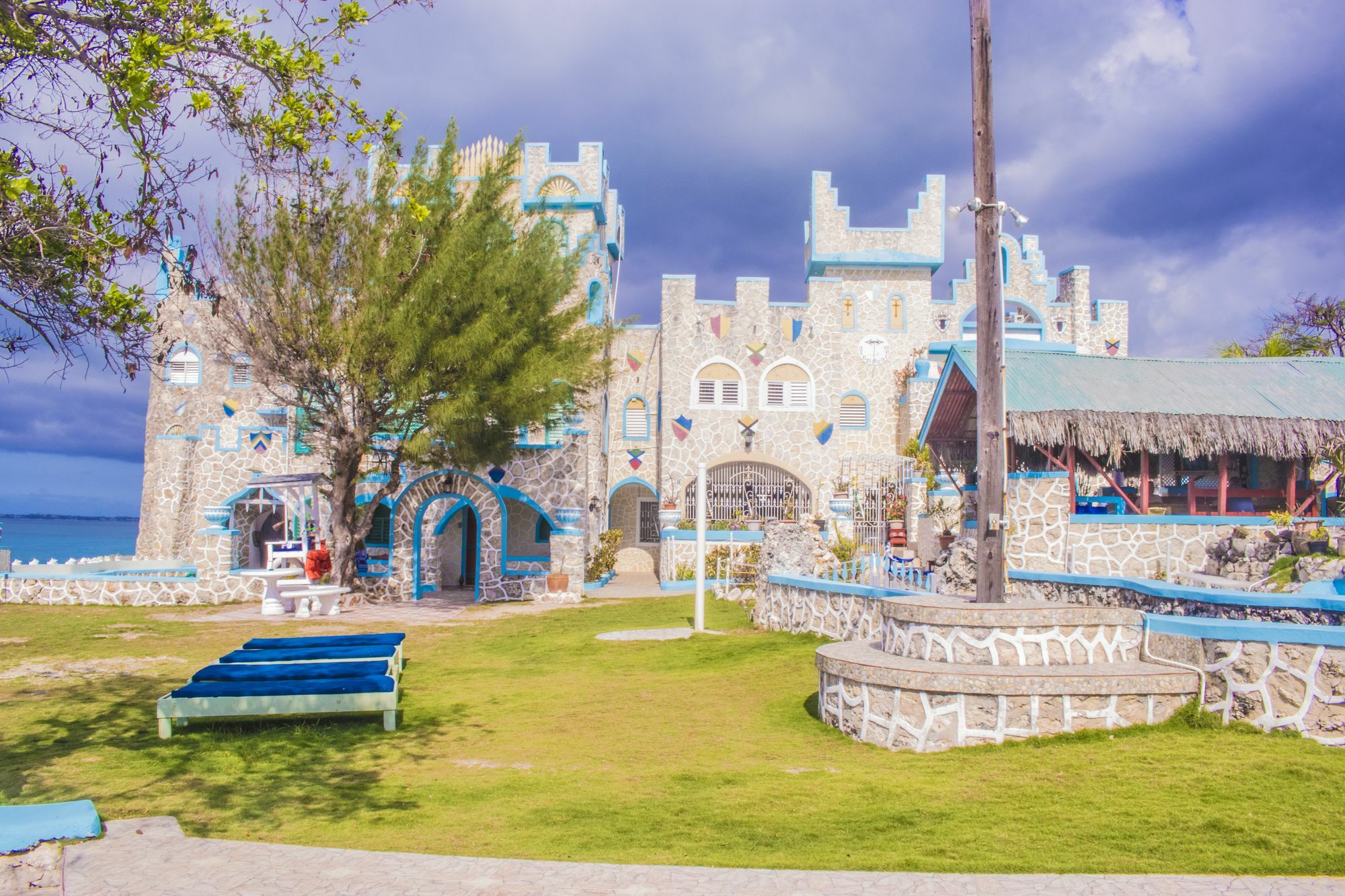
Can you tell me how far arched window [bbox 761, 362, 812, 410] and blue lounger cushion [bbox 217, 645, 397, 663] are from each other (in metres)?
16.9

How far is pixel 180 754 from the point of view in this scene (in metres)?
6.45

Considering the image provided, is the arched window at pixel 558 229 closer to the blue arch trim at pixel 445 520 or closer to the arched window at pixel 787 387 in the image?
the blue arch trim at pixel 445 520

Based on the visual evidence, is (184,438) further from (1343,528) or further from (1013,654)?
(1343,528)

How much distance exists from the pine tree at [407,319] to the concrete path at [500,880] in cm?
1178

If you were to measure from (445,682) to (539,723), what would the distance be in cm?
244

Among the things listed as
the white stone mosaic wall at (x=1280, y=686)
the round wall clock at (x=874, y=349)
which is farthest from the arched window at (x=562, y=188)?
the white stone mosaic wall at (x=1280, y=686)

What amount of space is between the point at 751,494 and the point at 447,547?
25.6ft

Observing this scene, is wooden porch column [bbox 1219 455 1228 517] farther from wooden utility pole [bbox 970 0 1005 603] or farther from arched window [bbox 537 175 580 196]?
arched window [bbox 537 175 580 196]

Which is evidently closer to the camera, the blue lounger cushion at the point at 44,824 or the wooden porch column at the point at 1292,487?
the blue lounger cushion at the point at 44,824

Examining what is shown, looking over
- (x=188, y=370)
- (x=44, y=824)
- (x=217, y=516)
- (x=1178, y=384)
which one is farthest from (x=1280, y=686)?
(x=188, y=370)

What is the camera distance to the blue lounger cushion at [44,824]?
3613 mm

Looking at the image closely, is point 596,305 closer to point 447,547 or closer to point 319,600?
point 447,547

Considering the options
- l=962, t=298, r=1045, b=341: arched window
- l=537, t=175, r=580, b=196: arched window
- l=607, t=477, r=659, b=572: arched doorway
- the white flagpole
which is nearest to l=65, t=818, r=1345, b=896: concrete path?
the white flagpole

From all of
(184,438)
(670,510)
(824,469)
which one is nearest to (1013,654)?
(670,510)
